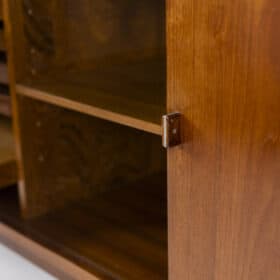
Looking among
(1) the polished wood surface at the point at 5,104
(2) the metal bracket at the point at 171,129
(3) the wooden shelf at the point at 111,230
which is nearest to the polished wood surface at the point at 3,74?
(1) the polished wood surface at the point at 5,104

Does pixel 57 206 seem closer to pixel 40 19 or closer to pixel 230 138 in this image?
pixel 40 19

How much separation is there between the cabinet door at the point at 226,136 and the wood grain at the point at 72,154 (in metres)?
0.38

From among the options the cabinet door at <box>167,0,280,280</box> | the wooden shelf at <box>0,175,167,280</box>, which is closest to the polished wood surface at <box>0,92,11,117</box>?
the wooden shelf at <box>0,175,167,280</box>

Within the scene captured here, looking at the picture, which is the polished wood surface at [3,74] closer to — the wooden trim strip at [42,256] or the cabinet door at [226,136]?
the wooden trim strip at [42,256]

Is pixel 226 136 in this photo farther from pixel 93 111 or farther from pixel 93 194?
pixel 93 194

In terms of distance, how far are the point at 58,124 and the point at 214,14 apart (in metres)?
0.49

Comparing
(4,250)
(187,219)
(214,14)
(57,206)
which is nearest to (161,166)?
(57,206)

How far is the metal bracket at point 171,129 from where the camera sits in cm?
53

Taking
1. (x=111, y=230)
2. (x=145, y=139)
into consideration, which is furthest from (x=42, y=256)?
(x=145, y=139)

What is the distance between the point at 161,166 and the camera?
1118 mm

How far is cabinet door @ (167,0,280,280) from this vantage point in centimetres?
46

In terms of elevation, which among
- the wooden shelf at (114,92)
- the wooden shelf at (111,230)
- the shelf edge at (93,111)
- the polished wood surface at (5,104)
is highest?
the wooden shelf at (114,92)

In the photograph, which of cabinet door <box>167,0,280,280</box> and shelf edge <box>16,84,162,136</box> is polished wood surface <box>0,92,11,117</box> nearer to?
shelf edge <box>16,84,162,136</box>

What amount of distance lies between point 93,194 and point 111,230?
0.14 meters
